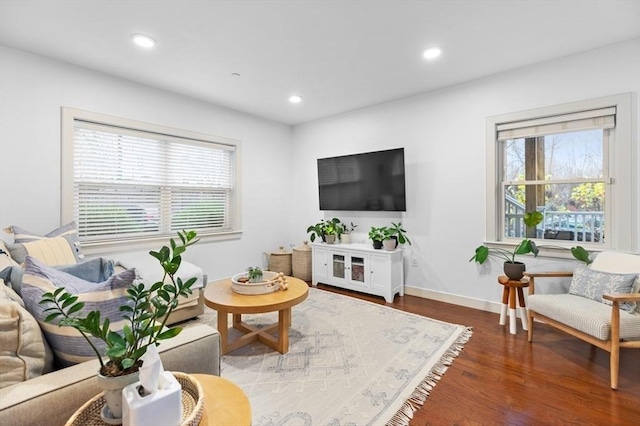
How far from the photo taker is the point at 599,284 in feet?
7.70

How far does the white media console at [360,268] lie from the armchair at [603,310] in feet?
4.81

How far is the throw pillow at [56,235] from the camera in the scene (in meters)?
2.44

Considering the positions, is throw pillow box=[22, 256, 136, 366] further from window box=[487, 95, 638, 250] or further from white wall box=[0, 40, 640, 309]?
window box=[487, 95, 638, 250]

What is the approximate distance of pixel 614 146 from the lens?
2.73 meters

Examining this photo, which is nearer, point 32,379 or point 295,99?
point 32,379

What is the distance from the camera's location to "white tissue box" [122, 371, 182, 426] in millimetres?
755

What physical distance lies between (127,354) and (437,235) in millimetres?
3506

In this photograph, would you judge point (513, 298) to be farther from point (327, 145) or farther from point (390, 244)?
→ point (327, 145)

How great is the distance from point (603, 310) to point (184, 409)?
108 inches

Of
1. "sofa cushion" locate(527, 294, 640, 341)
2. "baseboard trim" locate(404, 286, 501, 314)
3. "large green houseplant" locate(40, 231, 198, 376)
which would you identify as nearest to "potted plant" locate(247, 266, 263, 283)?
"large green houseplant" locate(40, 231, 198, 376)

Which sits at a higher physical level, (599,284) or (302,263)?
(599,284)

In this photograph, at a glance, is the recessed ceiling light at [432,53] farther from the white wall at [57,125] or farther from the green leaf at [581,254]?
the white wall at [57,125]

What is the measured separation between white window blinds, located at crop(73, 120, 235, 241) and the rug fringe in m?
3.31

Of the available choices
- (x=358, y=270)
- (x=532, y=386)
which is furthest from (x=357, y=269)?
(x=532, y=386)
